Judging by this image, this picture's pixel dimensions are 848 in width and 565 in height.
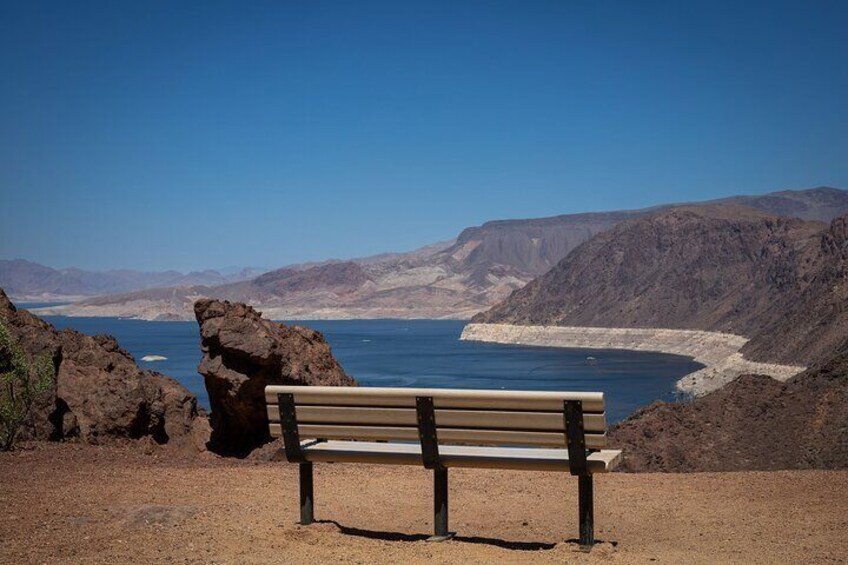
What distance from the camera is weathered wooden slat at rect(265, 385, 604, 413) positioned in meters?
5.88

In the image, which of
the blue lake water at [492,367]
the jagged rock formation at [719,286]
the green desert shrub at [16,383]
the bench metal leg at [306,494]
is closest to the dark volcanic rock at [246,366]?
the green desert shrub at [16,383]

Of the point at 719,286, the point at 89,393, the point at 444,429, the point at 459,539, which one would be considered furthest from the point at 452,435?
the point at 719,286

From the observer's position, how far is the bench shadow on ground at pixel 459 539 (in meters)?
6.31

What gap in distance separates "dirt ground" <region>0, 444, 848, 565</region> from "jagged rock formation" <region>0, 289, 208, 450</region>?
4.17 feet

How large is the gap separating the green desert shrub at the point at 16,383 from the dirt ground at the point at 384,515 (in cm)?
49

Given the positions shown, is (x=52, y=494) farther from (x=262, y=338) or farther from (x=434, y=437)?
(x=262, y=338)

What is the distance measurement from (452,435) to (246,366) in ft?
24.6

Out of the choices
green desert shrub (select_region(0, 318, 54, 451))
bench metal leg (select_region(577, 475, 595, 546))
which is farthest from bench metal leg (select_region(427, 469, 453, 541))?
green desert shrub (select_region(0, 318, 54, 451))

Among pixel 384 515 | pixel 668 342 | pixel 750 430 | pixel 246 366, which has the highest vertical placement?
pixel 246 366

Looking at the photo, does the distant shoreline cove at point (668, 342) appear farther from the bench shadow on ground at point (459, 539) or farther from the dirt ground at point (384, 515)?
the bench shadow on ground at point (459, 539)

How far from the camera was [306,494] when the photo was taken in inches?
270

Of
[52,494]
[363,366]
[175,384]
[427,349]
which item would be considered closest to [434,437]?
[52,494]

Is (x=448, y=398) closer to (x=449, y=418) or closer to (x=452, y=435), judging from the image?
(x=449, y=418)

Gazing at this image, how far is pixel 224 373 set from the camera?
13.2 metres
